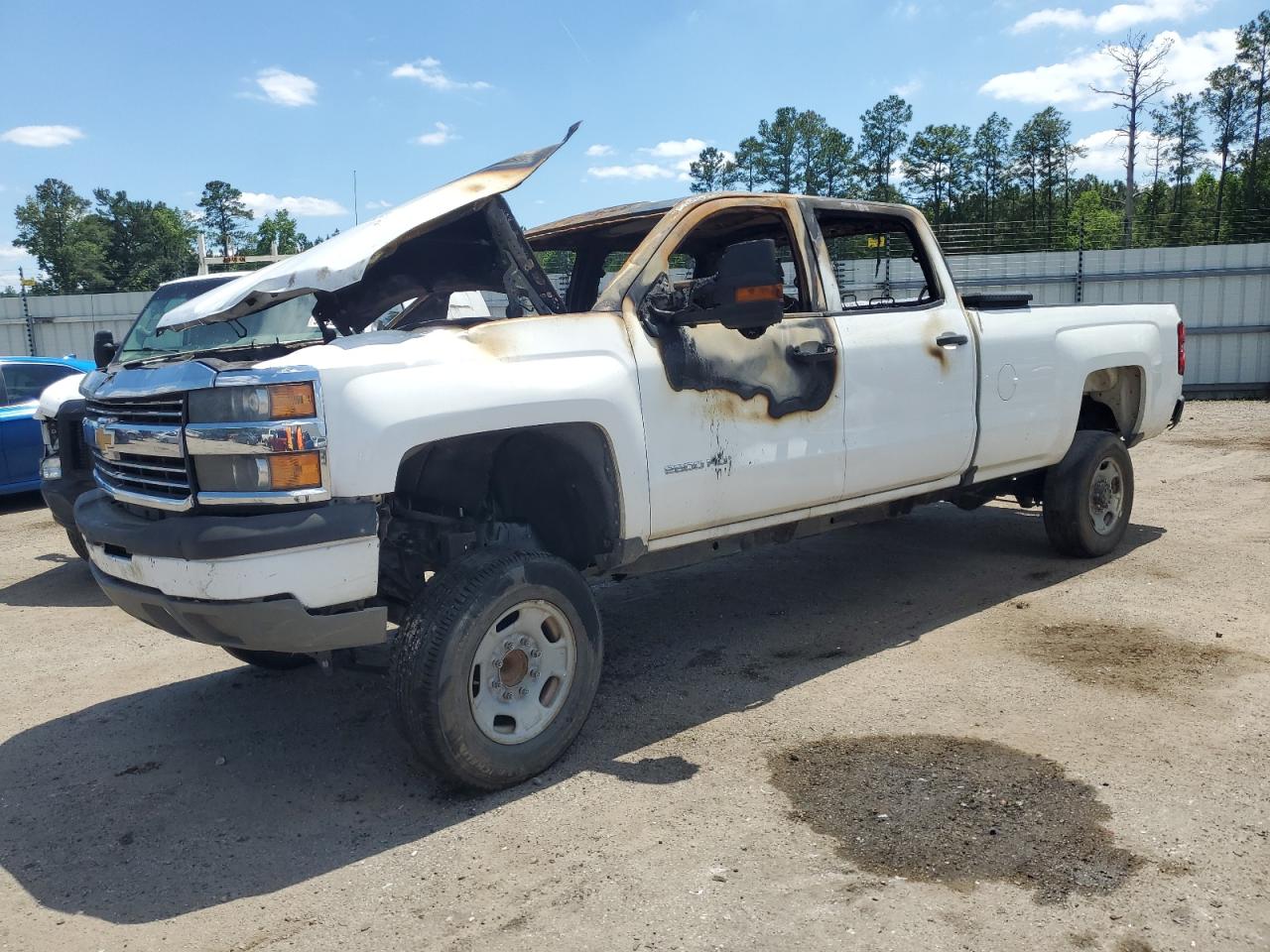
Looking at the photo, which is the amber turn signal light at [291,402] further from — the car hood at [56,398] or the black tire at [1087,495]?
the black tire at [1087,495]

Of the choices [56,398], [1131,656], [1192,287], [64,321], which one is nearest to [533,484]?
[1131,656]

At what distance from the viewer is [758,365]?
436 centimetres

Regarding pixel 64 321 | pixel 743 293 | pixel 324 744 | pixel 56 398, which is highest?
pixel 64 321

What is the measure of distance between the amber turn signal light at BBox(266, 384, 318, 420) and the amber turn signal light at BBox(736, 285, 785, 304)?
5.29ft

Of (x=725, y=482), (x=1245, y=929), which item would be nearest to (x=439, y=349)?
(x=725, y=482)

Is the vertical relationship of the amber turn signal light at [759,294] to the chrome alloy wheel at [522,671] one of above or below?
above

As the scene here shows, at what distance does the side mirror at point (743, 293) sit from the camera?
3850 mm

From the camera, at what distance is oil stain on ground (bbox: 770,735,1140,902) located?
3.04 metres

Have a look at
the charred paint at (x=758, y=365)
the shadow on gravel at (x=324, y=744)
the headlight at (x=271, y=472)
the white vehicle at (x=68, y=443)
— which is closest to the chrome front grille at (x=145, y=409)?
the headlight at (x=271, y=472)

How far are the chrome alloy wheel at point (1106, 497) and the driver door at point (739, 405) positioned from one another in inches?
103

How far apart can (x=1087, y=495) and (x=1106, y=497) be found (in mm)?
333

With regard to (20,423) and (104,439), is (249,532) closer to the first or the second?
(104,439)

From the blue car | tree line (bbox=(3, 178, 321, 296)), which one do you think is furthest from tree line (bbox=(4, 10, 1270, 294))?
the blue car

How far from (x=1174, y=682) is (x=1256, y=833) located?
142 centimetres
